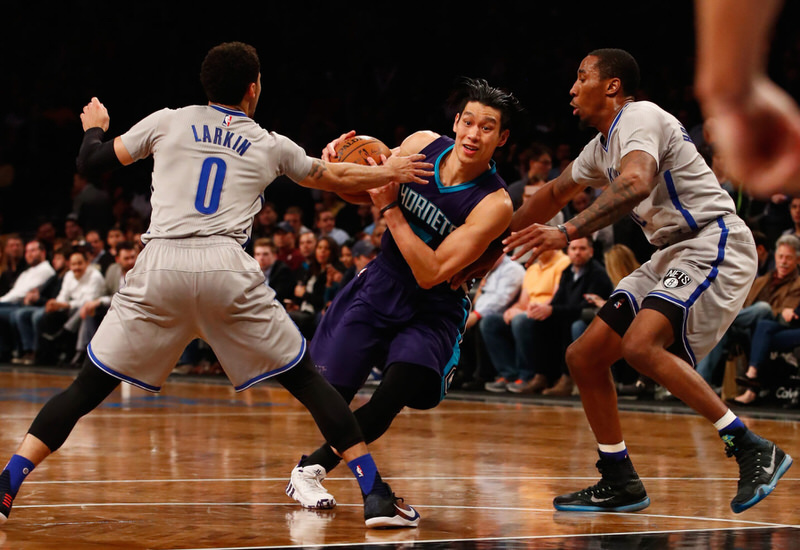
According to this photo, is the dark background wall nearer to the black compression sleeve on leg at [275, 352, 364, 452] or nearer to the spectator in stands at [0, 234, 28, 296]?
the spectator in stands at [0, 234, 28, 296]

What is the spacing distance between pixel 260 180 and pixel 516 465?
243 centimetres

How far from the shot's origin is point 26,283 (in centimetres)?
1394

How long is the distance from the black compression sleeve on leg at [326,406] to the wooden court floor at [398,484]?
35 centimetres

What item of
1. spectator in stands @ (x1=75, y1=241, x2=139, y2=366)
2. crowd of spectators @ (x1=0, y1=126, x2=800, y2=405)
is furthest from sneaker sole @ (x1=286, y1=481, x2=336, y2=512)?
spectator in stands @ (x1=75, y1=241, x2=139, y2=366)

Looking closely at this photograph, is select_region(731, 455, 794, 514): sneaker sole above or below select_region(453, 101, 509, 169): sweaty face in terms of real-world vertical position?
below

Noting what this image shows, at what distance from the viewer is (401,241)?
4.43 m

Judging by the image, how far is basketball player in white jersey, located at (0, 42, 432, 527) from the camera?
4.00 m

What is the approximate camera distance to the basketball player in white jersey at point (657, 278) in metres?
4.29

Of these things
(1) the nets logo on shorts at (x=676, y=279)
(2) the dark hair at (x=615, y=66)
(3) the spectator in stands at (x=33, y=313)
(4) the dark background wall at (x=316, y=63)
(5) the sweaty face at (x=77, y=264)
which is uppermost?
(4) the dark background wall at (x=316, y=63)

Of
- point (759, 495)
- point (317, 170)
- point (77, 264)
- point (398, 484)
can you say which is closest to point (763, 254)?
point (398, 484)

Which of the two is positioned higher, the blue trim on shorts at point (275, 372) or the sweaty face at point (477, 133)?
the sweaty face at point (477, 133)

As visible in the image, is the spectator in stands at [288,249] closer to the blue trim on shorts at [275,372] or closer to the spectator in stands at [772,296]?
the spectator in stands at [772,296]

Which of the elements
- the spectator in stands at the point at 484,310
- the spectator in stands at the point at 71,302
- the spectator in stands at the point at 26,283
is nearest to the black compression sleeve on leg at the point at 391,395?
the spectator in stands at the point at 484,310

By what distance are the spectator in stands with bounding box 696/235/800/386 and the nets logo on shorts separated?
4.44 m
